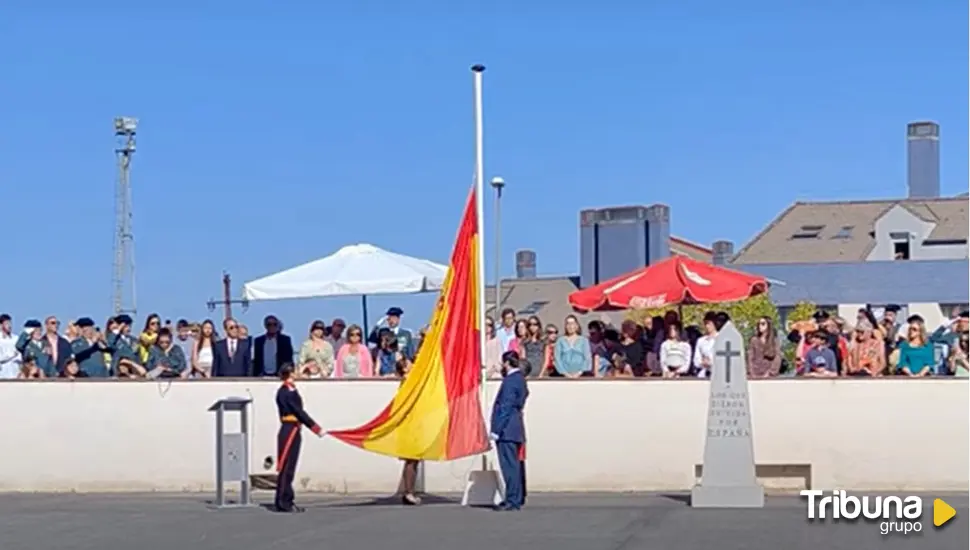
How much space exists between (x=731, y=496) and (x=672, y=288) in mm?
4092

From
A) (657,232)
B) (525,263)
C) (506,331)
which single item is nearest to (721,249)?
(525,263)

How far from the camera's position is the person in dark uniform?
1983 centimetres

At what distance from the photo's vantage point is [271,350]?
930 inches

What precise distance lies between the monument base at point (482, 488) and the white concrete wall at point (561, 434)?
2.12 m

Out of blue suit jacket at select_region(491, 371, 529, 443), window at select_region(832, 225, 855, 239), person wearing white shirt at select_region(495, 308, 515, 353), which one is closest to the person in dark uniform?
blue suit jacket at select_region(491, 371, 529, 443)

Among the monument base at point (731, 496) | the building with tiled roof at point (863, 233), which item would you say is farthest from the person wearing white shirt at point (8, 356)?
the building with tiled roof at point (863, 233)

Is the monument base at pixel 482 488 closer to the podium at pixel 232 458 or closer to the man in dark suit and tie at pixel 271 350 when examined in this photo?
the podium at pixel 232 458

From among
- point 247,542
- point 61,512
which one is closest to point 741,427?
point 247,542

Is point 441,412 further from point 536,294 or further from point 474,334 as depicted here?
point 536,294

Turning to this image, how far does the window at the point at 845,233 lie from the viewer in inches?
2667

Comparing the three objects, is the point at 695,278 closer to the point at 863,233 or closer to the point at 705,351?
the point at 705,351

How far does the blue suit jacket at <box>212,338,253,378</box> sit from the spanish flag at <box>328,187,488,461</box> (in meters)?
3.42

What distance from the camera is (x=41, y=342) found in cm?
2417

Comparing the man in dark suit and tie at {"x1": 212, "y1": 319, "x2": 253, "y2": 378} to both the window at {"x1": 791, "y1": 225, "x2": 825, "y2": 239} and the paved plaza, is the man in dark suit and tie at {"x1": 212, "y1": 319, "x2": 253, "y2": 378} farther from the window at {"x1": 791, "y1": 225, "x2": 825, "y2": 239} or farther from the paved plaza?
the window at {"x1": 791, "y1": 225, "x2": 825, "y2": 239}
